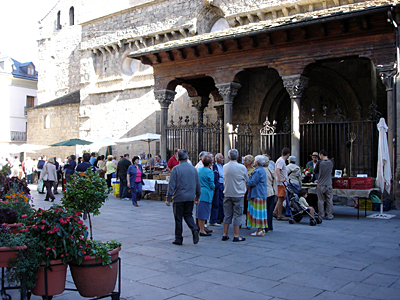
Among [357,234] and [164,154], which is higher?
[164,154]

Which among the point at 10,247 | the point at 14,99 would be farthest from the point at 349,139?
the point at 14,99

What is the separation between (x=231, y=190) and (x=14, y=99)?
40737 millimetres

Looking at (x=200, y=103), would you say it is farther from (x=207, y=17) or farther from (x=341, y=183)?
(x=341, y=183)

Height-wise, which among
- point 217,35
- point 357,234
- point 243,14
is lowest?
point 357,234

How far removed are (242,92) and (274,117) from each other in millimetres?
1892

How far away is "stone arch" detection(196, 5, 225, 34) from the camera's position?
1914 centimetres

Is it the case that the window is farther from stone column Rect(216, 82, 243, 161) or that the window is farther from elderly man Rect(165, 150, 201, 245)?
elderly man Rect(165, 150, 201, 245)

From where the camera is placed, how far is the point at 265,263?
562cm

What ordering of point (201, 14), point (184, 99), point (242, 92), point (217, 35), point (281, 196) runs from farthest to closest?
point (184, 99), point (201, 14), point (242, 92), point (217, 35), point (281, 196)

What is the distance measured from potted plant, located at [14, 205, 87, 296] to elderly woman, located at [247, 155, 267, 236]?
4.43 m

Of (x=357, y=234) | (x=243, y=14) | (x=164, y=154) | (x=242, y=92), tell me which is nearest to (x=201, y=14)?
(x=243, y=14)

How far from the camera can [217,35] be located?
14.0m

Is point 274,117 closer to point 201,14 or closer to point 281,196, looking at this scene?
point 201,14

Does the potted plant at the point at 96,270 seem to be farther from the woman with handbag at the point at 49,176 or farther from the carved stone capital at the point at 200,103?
the carved stone capital at the point at 200,103
